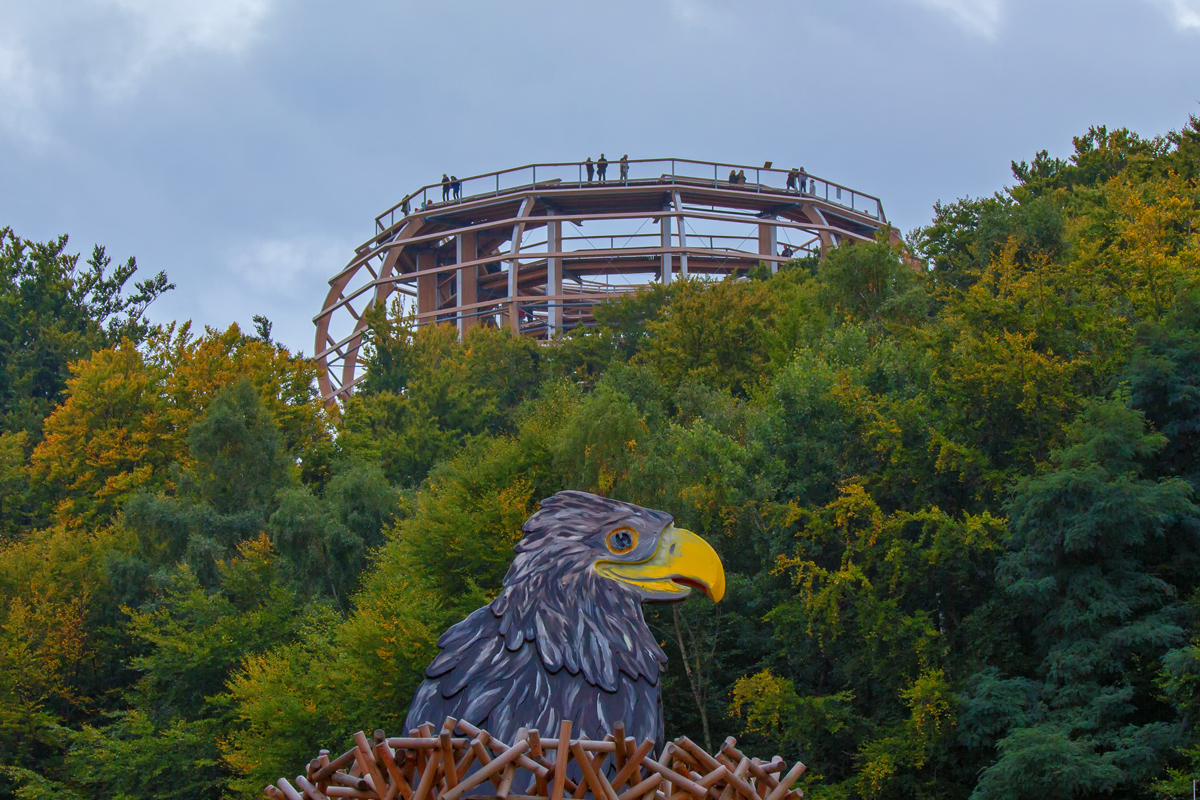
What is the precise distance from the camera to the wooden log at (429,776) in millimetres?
5578

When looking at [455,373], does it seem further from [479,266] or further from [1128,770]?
[1128,770]

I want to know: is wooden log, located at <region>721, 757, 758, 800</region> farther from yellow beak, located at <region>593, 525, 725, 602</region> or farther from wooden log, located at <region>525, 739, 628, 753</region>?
yellow beak, located at <region>593, 525, 725, 602</region>

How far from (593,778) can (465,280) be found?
1760 inches

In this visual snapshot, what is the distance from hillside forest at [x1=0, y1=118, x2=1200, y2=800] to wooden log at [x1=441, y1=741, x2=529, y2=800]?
38.7ft

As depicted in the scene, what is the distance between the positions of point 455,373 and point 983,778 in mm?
28585

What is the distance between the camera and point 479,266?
2029 inches

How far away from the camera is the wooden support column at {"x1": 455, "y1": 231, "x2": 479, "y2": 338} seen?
49000mm

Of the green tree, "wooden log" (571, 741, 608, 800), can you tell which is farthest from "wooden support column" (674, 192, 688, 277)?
"wooden log" (571, 741, 608, 800)

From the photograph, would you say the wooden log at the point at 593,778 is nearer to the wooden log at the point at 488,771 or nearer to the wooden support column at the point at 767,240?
the wooden log at the point at 488,771

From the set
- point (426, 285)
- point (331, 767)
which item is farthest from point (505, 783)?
point (426, 285)

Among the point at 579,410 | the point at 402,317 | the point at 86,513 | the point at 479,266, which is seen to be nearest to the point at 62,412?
the point at 86,513

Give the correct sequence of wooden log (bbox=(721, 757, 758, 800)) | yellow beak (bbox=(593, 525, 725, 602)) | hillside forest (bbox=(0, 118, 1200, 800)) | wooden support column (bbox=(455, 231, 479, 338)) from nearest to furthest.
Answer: wooden log (bbox=(721, 757, 758, 800))
yellow beak (bbox=(593, 525, 725, 602))
hillside forest (bbox=(0, 118, 1200, 800))
wooden support column (bbox=(455, 231, 479, 338))

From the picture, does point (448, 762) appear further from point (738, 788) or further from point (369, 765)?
point (738, 788)

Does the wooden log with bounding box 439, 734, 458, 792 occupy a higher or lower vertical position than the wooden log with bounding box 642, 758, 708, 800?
higher
